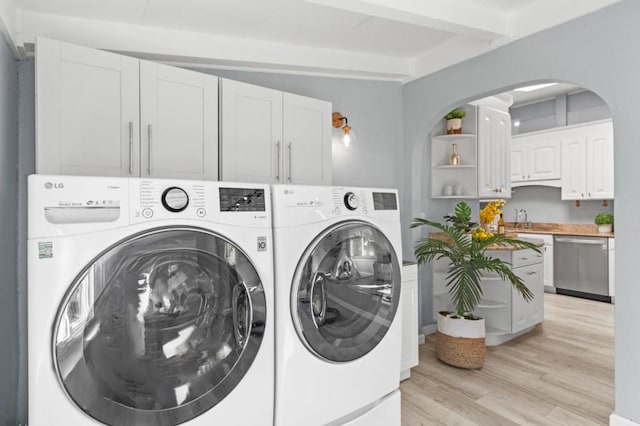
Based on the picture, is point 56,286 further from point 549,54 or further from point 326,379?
point 549,54

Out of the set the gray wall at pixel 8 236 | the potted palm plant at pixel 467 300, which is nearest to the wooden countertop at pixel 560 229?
the potted palm plant at pixel 467 300

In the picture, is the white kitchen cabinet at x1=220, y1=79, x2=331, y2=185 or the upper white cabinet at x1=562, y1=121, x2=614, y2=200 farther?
the upper white cabinet at x1=562, y1=121, x2=614, y2=200

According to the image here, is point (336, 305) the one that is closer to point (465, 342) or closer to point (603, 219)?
point (465, 342)

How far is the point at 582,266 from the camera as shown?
5.04 meters

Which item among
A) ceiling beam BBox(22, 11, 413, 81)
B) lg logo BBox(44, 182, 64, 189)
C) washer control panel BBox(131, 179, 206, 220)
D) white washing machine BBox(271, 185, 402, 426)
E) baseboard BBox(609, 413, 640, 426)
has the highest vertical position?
ceiling beam BBox(22, 11, 413, 81)

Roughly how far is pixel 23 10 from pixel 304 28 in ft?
5.42

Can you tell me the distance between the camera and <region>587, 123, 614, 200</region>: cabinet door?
4918mm

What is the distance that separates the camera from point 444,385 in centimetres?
265

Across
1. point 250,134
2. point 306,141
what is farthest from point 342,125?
point 250,134

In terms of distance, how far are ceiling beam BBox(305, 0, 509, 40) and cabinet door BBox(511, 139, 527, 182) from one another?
387 centimetres

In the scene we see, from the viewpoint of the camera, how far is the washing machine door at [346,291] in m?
1.60

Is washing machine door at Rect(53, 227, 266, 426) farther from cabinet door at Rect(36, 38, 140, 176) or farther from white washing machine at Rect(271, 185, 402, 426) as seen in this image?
cabinet door at Rect(36, 38, 140, 176)

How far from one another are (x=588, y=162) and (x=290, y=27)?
4665mm

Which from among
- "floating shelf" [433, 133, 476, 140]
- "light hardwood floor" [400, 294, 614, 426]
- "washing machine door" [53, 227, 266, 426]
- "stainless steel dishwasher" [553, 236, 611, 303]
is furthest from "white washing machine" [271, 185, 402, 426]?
"stainless steel dishwasher" [553, 236, 611, 303]
